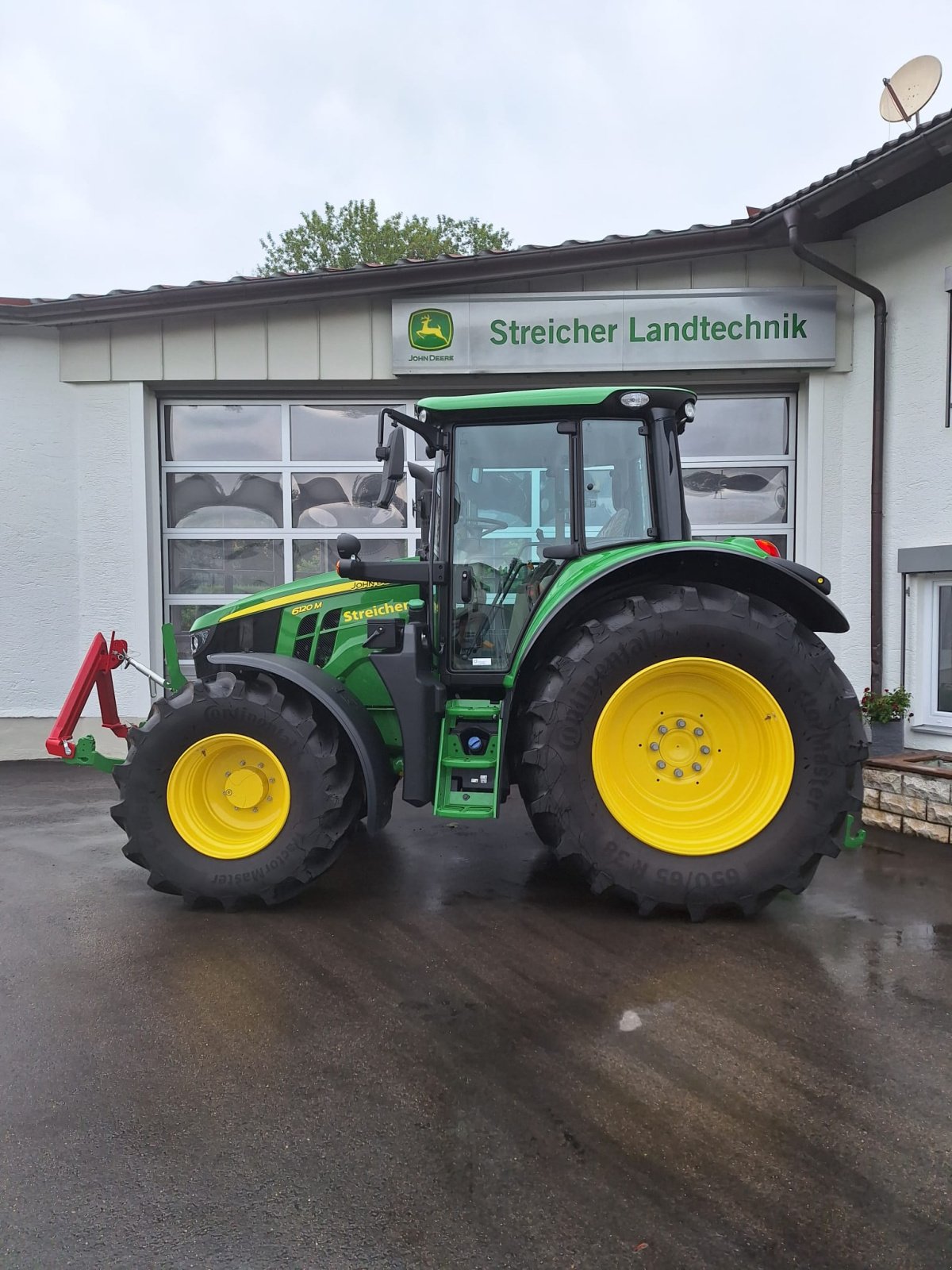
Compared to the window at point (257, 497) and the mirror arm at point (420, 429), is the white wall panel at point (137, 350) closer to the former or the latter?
the window at point (257, 497)

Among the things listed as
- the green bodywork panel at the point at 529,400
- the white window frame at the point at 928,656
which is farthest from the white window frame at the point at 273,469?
the white window frame at the point at 928,656

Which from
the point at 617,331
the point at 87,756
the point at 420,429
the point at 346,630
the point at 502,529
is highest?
the point at 617,331

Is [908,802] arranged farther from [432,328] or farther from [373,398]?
[373,398]

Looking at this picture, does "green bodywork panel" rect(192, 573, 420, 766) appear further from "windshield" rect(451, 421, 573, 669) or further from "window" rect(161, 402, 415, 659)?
"window" rect(161, 402, 415, 659)

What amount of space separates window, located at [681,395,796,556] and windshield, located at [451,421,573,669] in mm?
4002

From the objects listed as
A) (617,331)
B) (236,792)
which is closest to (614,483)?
(236,792)

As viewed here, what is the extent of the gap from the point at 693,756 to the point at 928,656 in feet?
11.9

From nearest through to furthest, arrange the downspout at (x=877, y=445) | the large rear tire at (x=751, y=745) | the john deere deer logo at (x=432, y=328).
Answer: the large rear tire at (x=751, y=745) < the downspout at (x=877, y=445) < the john deere deer logo at (x=432, y=328)

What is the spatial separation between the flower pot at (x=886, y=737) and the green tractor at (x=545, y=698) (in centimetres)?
237

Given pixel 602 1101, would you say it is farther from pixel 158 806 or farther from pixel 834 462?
pixel 834 462

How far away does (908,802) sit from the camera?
4926 millimetres

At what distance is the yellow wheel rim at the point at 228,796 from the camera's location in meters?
3.69

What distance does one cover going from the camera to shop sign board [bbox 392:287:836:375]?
695cm

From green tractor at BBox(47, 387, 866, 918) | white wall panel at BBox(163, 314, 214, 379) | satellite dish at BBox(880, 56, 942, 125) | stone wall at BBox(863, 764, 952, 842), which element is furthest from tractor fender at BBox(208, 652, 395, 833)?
satellite dish at BBox(880, 56, 942, 125)
